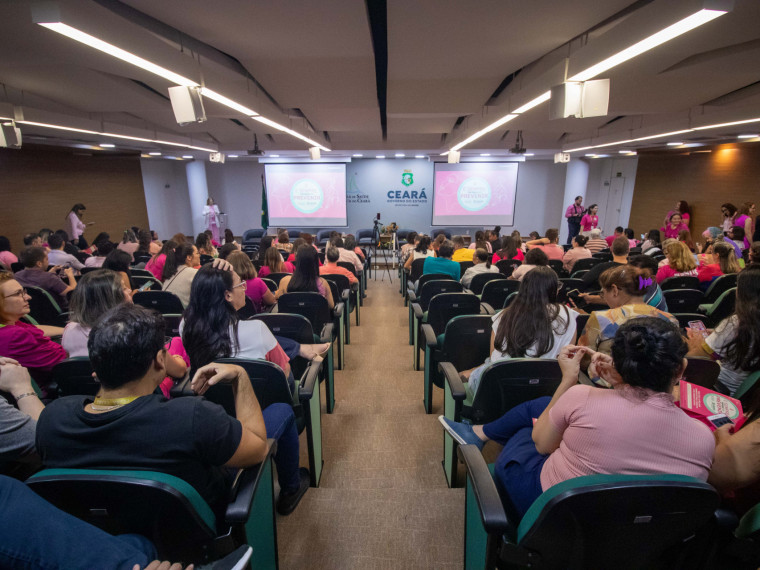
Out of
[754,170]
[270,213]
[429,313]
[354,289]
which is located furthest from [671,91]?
[270,213]

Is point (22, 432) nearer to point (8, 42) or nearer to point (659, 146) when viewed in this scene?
point (8, 42)

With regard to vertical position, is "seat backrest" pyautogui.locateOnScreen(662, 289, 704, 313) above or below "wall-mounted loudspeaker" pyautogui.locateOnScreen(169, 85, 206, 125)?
below

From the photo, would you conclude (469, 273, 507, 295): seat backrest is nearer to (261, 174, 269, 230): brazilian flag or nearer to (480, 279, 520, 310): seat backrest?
(480, 279, 520, 310): seat backrest

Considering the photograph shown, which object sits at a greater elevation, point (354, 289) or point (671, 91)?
point (671, 91)

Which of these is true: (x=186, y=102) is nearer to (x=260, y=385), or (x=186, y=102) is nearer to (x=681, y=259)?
(x=260, y=385)

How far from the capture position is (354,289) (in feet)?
15.8

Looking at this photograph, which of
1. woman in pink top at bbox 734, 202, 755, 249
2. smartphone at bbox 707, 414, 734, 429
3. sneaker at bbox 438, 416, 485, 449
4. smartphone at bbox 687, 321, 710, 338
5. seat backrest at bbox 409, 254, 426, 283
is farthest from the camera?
woman in pink top at bbox 734, 202, 755, 249

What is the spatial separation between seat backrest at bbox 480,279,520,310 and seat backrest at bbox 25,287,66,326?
4.21 m

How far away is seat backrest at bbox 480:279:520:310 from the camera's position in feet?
12.6

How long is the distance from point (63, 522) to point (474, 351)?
2.54 metres

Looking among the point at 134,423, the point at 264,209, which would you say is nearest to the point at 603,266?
the point at 134,423

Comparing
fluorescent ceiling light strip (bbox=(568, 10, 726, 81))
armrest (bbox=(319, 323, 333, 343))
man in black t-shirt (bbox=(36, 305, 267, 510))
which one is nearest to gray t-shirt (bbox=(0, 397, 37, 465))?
man in black t-shirt (bbox=(36, 305, 267, 510))

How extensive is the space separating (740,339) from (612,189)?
14248 millimetres

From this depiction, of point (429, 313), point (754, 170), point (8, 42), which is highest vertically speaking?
point (8, 42)
